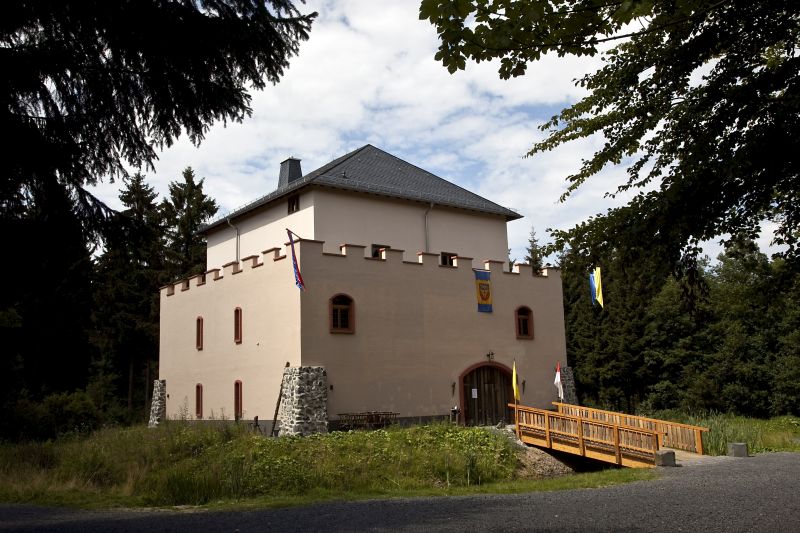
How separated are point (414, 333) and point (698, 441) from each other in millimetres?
9418

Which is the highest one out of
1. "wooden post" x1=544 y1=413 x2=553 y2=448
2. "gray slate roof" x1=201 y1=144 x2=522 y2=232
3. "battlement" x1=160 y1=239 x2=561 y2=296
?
"gray slate roof" x1=201 y1=144 x2=522 y2=232

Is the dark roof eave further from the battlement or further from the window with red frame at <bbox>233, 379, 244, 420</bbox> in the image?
the window with red frame at <bbox>233, 379, 244, 420</bbox>

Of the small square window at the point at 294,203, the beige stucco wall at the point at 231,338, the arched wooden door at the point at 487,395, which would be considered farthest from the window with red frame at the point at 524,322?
the beige stucco wall at the point at 231,338

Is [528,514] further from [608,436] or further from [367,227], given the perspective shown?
[367,227]

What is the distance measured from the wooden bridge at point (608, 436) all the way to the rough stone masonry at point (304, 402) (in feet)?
19.0

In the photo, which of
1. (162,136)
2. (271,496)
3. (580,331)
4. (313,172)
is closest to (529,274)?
(313,172)

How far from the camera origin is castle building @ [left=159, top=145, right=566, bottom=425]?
22891 millimetres

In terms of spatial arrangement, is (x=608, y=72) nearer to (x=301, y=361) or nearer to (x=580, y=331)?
(x=301, y=361)

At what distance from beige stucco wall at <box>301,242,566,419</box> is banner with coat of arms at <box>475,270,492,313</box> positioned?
0.21 metres

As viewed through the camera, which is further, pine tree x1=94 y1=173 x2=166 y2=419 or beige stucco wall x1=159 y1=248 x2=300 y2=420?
pine tree x1=94 y1=173 x2=166 y2=419

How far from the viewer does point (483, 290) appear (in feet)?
87.2

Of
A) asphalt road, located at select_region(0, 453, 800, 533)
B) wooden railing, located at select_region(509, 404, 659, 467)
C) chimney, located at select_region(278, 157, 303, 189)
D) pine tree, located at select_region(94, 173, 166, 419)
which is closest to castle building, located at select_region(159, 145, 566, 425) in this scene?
chimney, located at select_region(278, 157, 303, 189)

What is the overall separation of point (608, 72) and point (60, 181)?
205 inches

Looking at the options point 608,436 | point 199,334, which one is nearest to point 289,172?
point 199,334
